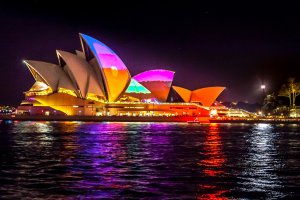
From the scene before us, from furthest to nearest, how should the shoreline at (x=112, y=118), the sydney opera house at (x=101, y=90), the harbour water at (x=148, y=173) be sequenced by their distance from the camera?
the shoreline at (x=112, y=118) < the sydney opera house at (x=101, y=90) < the harbour water at (x=148, y=173)

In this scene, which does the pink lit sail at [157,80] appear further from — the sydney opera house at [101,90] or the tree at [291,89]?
the tree at [291,89]

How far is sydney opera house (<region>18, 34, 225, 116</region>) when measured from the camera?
8100 cm

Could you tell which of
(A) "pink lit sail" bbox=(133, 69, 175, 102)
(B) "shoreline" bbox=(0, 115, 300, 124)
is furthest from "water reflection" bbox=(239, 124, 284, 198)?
(A) "pink lit sail" bbox=(133, 69, 175, 102)

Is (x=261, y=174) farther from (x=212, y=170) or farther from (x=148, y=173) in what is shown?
(x=148, y=173)

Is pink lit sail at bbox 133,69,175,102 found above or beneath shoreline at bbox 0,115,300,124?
above

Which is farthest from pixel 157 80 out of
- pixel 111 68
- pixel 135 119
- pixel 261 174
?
pixel 261 174

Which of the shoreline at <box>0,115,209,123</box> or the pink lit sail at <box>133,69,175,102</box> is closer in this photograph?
→ the shoreline at <box>0,115,209,123</box>

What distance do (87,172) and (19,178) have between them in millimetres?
2613

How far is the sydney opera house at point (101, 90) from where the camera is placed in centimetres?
8100

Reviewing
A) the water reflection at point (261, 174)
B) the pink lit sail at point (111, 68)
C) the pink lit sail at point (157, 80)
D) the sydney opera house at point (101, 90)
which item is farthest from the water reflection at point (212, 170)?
the pink lit sail at point (157, 80)

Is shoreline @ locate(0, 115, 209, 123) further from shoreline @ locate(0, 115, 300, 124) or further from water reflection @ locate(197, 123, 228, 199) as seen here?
water reflection @ locate(197, 123, 228, 199)

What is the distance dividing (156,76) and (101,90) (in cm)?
1477

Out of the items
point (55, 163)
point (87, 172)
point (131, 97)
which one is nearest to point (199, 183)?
point (87, 172)

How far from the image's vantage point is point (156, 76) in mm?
98062
